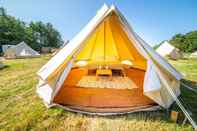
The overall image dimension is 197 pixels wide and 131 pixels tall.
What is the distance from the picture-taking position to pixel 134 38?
319cm

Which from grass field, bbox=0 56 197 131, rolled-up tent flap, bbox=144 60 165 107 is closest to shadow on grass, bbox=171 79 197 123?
grass field, bbox=0 56 197 131

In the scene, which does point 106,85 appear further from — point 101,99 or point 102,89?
point 101,99

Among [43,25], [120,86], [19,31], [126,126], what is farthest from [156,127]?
[43,25]

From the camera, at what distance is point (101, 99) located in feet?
11.0

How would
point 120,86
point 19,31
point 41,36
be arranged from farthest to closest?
point 41,36, point 19,31, point 120,86

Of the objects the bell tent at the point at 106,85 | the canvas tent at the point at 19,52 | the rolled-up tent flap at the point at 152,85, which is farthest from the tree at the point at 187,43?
the rolled-up tent flap at the point at 152,85

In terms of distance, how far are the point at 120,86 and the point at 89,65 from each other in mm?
2499

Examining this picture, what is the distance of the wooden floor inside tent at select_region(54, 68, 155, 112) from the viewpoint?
2.98 m

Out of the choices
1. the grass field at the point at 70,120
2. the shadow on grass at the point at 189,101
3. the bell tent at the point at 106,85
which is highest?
the bell tent at the point at 106,85

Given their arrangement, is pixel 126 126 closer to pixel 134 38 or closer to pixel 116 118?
pixel 116 118

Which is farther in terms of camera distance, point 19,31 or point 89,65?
point 19,31

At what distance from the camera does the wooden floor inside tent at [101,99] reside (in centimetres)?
298

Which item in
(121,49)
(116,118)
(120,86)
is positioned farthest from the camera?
(121,49)

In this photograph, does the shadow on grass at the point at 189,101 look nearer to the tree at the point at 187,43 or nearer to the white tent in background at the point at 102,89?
the white tent in background at the point at 102,89
